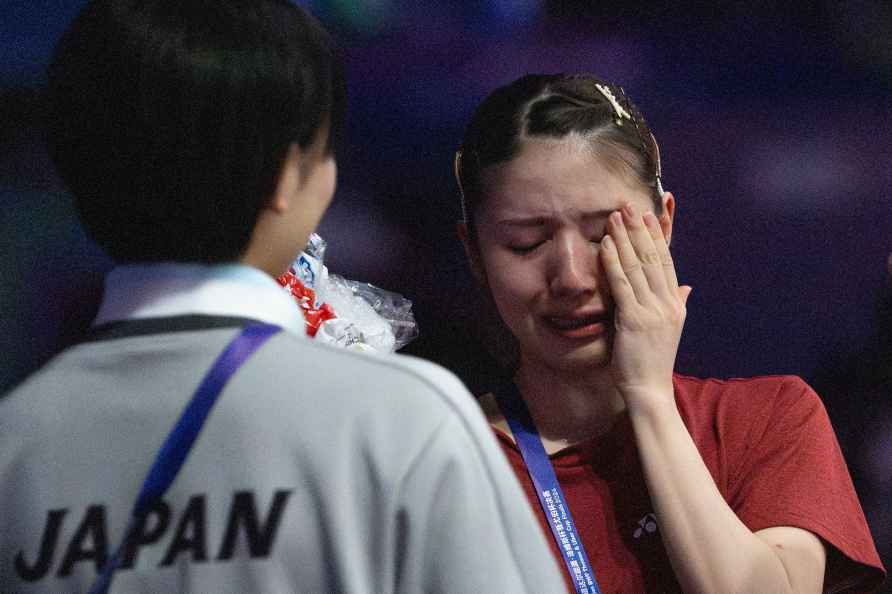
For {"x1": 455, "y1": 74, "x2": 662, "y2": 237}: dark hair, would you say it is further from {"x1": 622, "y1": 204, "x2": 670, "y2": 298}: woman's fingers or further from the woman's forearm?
the woman's forearm

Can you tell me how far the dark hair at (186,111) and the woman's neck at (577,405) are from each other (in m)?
0.79

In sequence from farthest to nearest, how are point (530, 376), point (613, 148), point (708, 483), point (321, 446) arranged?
point (530, 376)
point (613, 148)
point (708, 483)
point (321, 446)

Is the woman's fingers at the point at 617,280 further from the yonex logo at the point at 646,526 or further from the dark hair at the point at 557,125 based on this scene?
the yonex logo at the point at 646,526

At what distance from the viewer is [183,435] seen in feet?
2.50

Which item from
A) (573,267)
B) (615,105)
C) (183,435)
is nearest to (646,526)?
(573,267)

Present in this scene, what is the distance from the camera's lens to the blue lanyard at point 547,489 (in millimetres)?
1377

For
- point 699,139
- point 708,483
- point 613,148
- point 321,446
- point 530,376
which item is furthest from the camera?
point 699,139

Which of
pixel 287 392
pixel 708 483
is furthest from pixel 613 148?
pixel 287 392

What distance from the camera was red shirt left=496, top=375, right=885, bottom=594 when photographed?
1.37 m

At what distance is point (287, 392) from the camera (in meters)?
0.76

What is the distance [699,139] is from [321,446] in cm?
122

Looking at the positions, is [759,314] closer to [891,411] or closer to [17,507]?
[891,411]

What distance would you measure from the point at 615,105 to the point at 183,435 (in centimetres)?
96

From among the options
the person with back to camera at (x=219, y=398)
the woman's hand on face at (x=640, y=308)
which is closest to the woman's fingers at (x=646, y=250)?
the woman's hand on face at (x=640, y=308)
